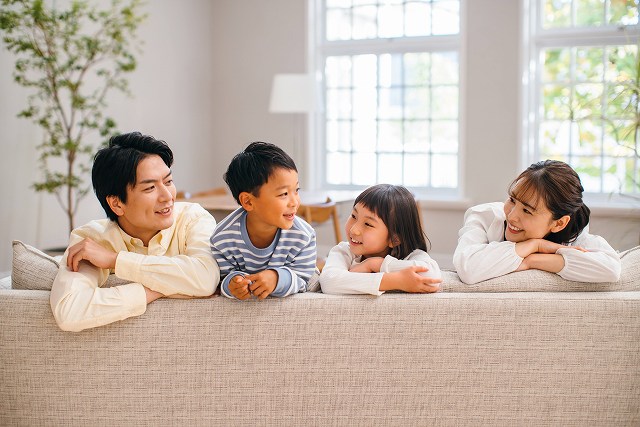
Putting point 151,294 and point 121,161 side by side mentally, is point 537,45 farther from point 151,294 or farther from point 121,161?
point 151,294

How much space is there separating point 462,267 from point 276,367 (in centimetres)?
57

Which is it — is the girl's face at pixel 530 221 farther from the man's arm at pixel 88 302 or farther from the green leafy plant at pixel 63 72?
the green leafy plant at pixel 63 72

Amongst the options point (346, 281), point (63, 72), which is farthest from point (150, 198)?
point (63, 72)

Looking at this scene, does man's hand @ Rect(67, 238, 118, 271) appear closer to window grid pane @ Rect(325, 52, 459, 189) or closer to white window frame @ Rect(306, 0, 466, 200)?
white window frame @ Rect(306, 0, 466, 200)

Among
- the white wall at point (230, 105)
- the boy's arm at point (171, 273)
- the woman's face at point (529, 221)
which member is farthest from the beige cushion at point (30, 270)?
the white wall at point (230, 105)

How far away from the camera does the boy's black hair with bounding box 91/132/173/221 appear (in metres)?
2.13

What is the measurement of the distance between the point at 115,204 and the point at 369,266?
728 millimetres

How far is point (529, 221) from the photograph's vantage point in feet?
7.27

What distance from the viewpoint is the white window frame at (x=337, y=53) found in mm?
6762

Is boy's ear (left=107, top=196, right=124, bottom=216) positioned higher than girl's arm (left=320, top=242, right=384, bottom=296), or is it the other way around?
boy's ear (left=107, top=196, right=124, bottom=216)

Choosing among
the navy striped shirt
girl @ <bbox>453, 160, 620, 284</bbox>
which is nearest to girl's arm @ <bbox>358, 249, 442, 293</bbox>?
girl @ <bbox>453, 160, 620, 284</bbox>

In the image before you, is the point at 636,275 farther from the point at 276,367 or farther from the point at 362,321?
the point at 276,367

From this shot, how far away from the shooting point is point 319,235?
24.4 ft

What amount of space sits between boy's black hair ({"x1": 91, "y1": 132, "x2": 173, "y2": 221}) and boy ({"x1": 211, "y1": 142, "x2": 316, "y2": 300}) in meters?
0.25
